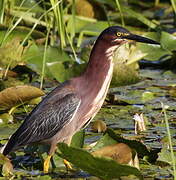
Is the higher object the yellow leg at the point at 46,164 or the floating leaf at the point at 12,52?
the floating leaf at the point at 12,52

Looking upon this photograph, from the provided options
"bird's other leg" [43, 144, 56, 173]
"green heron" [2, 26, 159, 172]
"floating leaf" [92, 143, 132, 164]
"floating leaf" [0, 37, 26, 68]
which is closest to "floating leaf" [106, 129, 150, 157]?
"floating leaf" [92, 143, 132, 164]

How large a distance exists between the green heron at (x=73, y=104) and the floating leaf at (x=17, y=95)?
0.37 meters

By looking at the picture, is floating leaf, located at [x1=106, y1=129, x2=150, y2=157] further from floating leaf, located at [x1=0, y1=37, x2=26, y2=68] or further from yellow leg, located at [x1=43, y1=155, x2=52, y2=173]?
floating leaf, located at [x1=0, y1=37, x2=26, y2=68]

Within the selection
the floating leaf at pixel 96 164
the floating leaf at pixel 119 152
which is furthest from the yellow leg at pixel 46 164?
the floating leaf at pixel 96 164

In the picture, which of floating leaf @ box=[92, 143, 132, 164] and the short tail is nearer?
floating leaf @ box=[92, 143, 132, 164]

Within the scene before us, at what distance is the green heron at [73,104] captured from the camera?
14.8 ft

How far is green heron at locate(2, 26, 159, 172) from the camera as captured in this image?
14.8ft

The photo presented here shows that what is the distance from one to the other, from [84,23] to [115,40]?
3227 mm

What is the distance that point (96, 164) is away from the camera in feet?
12.3

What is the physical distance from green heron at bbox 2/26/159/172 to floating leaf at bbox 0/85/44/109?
14.5 inches

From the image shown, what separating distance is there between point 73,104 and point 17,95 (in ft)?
1.96

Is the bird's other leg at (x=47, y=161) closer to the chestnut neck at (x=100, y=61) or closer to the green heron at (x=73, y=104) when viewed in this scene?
the green heron at (x=73, y=104)

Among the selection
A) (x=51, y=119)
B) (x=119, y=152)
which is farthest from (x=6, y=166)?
(x=119, y=152)

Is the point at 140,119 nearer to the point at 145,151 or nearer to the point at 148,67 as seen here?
the point at 145,151
